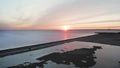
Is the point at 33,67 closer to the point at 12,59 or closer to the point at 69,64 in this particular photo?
the point at 69,64

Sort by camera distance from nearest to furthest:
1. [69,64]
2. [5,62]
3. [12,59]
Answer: [69,64], [5,62], [12,59]

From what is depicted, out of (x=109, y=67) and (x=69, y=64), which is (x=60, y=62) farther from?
(x=109, y=67)

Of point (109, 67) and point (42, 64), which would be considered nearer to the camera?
point (109, 67)

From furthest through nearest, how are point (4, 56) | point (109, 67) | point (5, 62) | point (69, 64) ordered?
point (4, 56), point (5, 62), point (69, 64), point (109, 67)

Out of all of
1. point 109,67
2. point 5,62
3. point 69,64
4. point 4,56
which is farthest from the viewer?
point 4,56

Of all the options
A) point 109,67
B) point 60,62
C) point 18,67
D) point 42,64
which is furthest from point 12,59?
point 109,67

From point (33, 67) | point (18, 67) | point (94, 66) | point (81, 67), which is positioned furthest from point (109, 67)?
point (18, 67)

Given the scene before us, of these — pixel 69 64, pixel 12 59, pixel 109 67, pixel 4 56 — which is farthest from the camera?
pixel 4 56

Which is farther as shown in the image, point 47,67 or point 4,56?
point 4,56
